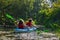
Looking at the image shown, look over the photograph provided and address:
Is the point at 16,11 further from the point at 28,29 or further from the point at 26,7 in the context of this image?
the point at 28,29

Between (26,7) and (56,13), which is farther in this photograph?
(26,7)

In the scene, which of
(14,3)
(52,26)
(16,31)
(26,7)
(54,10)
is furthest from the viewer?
(26,7)

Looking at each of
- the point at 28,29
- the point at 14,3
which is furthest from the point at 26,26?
the point at 14,3

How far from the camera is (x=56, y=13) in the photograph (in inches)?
1113

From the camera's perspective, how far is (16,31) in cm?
2109

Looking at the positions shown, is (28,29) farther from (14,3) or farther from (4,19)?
(14,3)

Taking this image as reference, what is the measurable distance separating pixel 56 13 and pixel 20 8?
12.5 m

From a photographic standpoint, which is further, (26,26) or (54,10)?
(54,10)

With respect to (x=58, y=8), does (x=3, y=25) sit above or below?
below

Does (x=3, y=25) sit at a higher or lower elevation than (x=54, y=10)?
lower

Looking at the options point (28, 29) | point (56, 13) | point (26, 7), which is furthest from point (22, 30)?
point (26, 7)

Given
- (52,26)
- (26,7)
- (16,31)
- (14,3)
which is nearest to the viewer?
(16,31)

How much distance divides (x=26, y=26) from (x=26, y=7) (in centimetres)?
1908

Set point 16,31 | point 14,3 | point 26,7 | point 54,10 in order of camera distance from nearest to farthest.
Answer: point 16,31 → point 54,10 → point 14,3 → point 26,7
